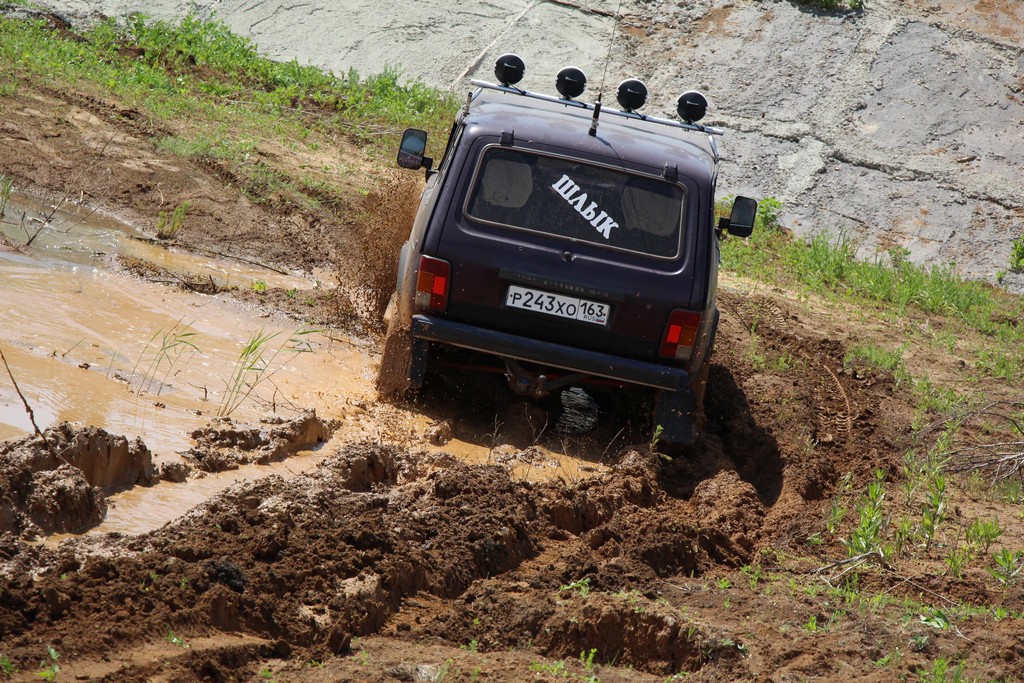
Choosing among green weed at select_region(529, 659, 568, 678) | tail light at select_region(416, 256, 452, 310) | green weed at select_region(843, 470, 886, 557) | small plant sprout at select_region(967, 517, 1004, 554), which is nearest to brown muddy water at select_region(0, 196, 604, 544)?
tail light at select_region(416, 256, 452, 310)

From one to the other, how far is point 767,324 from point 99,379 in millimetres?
5970

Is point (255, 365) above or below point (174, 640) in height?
above

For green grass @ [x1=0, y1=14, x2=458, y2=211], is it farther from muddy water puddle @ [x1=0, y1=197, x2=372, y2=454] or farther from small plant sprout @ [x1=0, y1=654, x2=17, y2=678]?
small plant sprout @ [x1=0, y1=654, x2=17, y2=678]

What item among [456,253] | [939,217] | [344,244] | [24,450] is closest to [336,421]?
[456,253]

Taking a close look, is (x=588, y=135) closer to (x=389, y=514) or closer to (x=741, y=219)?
(x=741, y=219)

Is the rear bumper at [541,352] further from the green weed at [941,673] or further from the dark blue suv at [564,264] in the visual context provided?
the green weed at [941,673]

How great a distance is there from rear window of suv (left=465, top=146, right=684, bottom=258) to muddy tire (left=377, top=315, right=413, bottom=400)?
0.81 m

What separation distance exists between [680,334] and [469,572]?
210 centimetres

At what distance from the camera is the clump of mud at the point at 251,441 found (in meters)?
4.64

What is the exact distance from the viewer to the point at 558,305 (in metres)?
5.61

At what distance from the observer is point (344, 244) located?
9.25 meters

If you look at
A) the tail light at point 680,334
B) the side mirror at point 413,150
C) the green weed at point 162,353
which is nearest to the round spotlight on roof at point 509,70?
the side mirror at point 413,150

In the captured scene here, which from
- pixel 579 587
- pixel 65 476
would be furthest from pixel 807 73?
pixel 65 476

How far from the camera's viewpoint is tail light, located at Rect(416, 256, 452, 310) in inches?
220
